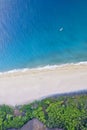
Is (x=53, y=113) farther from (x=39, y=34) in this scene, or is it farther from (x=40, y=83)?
(x=39, y=34)

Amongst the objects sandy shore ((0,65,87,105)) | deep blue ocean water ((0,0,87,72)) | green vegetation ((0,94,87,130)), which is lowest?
green vegetation ((0,94,87,130))

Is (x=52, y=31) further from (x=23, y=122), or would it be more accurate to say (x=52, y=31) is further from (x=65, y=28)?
(x=23, y=122)

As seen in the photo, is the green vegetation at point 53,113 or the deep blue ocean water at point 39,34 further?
the deep blue ocean water at point 39,34

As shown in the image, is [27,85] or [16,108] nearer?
[16,108]

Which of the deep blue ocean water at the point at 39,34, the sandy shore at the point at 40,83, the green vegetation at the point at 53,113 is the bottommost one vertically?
the green vegetation at the point at 53,113

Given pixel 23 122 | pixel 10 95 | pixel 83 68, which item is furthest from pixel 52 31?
pixel 23 122
